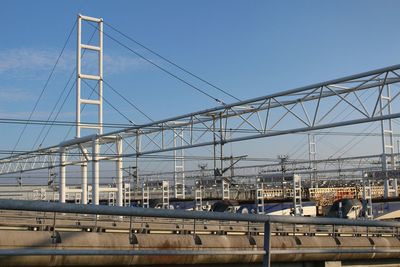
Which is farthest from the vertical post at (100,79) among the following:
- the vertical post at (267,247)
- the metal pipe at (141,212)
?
the vertical post at (267,247)

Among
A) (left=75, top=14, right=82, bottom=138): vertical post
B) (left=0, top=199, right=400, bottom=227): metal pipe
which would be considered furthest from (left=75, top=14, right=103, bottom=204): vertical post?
(left=0, top=199, right=400, bottom=227): metal pipe

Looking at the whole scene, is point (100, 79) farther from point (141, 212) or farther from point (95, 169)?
point (141, 212)

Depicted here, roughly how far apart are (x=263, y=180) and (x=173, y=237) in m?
58.2

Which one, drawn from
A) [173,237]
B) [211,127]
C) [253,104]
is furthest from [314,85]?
[173,237]

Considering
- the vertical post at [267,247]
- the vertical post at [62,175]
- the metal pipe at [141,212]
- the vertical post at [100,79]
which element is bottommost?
the vertical post at [267,247]

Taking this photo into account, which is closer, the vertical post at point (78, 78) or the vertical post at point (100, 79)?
the vertical post at point (78, 78)

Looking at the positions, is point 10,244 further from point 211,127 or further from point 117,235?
point 211,127

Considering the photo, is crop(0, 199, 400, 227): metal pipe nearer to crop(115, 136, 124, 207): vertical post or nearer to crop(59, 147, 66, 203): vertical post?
crop(115, 136, 124, 207): vertical post

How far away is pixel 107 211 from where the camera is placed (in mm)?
4434

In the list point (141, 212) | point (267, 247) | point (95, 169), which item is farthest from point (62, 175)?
point (141, 212)

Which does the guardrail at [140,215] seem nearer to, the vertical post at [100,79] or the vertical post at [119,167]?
the vertical post at [119,167]

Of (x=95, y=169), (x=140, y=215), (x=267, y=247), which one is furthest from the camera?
(x=95, y=169)

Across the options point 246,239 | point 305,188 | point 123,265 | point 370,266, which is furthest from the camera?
point 305,188

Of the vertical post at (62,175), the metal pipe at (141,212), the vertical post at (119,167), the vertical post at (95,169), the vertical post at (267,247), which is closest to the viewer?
the metal pipe at (141,212)
